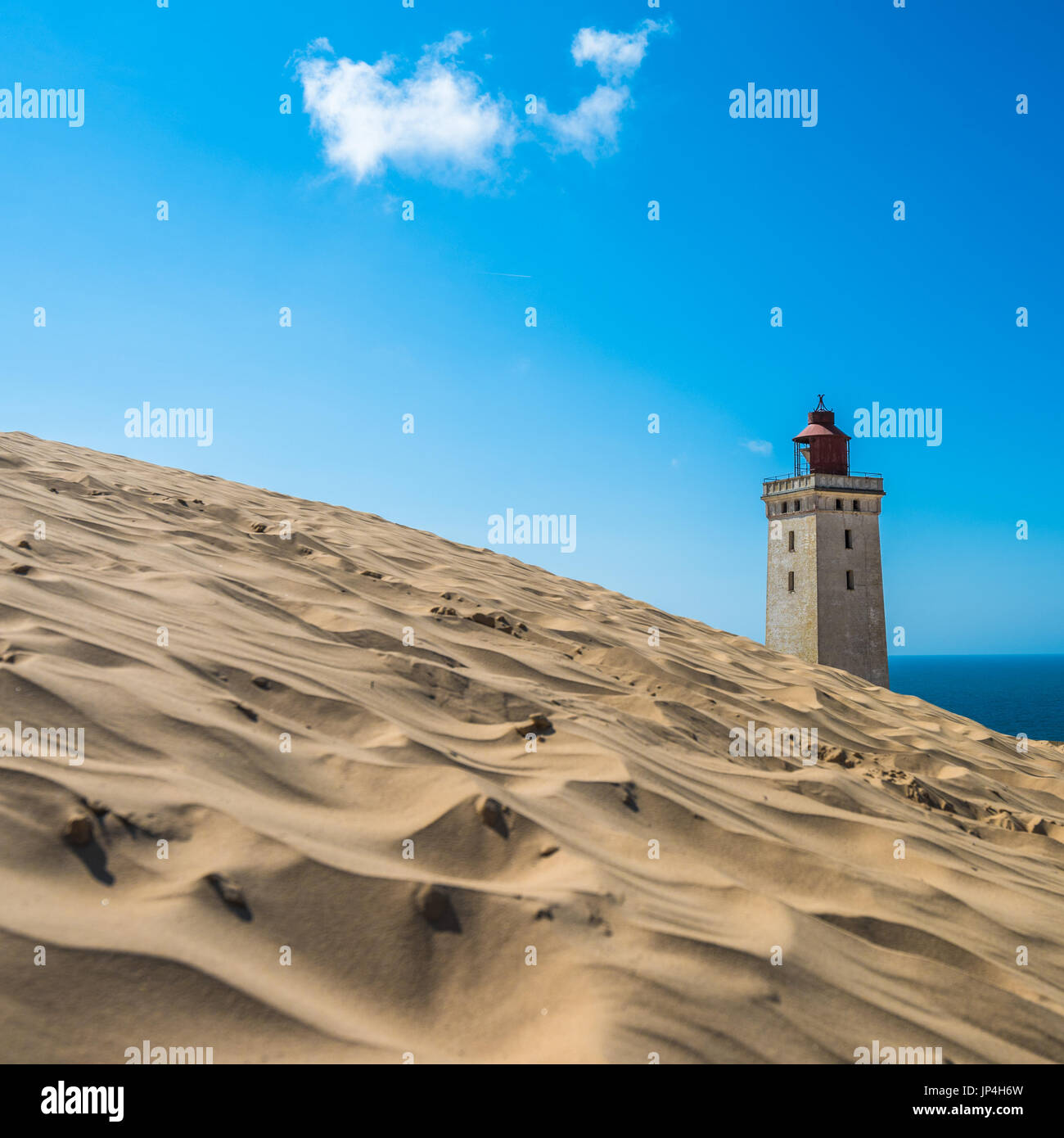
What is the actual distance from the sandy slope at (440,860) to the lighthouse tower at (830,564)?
858 inches

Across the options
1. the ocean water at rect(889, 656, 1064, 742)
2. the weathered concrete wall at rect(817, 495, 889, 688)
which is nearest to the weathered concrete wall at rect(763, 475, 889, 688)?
the weathered concrete wall at rect(817, 495, 889, 688)

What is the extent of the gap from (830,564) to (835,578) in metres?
0.44

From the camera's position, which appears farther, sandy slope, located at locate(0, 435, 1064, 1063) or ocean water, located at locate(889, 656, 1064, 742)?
ocean water, located at locate(889, 656, 1064, 742)

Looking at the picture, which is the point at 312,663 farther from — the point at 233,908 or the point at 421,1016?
the point at 421,1016

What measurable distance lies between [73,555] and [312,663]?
48.1 inches

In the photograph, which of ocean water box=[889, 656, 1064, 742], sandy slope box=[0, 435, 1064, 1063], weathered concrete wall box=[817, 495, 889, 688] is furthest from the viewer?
ocean water box=[889, 656, 1064, 742]

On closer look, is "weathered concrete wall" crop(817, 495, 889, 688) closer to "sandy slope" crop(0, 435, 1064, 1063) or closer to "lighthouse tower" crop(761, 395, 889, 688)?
"lighthouse tower" crop(761, 395, 889, 688)

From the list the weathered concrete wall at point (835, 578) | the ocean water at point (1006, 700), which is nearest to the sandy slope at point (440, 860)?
the weathered concrete wall at point (835, 578)

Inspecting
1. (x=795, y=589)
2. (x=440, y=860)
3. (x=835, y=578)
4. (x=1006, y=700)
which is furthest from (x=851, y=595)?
(x=1006, y=700)

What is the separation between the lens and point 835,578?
78.7 feet

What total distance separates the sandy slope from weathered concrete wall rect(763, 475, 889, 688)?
21755 millimetres

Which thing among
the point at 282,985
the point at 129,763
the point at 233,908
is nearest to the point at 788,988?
the point at 282,985

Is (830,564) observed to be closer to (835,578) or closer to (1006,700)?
(835,578)

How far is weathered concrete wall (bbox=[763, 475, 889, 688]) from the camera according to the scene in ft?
78.2
